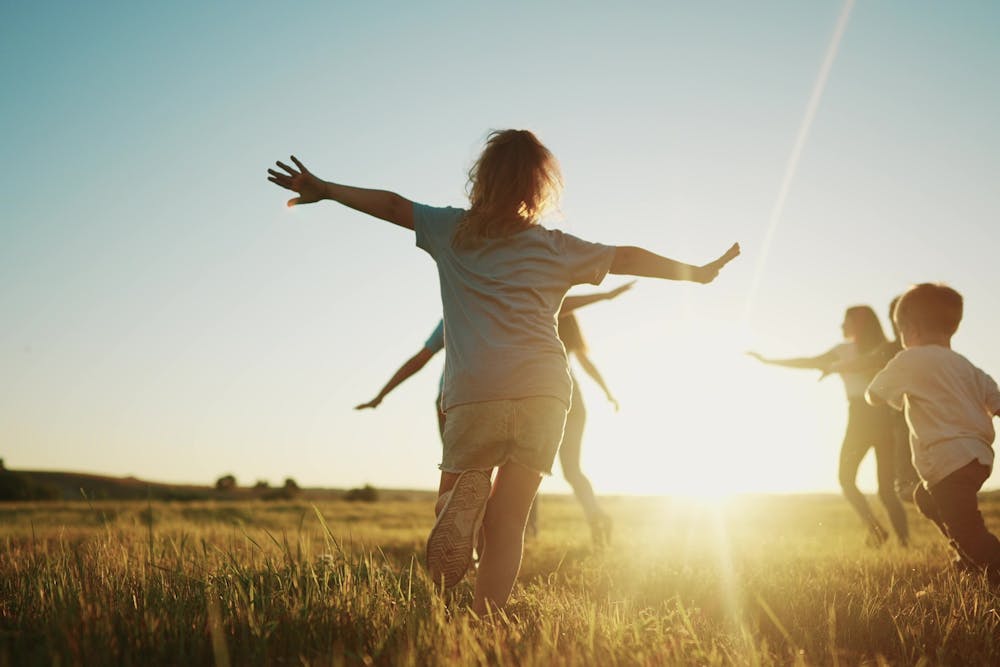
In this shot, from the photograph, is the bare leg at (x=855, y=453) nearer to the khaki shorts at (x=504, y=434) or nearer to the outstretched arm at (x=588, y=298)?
the outstretched arm at (x=588, y=298)

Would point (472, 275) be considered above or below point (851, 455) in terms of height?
above

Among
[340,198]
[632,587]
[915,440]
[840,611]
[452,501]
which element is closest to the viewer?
[452,501]

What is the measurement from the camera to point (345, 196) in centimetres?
353

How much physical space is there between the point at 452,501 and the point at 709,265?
1898 millimetres

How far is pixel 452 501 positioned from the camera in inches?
128

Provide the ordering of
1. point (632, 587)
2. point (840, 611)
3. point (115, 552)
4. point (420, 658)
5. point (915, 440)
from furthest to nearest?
point (915, 440), point (632, 587), point (115, 552), point (840, 611), point (420, 658)

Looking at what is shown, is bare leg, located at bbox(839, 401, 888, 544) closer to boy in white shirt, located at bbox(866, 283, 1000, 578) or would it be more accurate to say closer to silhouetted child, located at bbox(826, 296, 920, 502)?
silhouetted child, located at bbox(826, 296, 920, 502)

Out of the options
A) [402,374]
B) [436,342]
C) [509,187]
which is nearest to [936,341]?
[509,187]

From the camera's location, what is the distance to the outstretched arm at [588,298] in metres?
7.03

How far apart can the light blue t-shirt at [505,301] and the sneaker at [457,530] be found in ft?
1.32

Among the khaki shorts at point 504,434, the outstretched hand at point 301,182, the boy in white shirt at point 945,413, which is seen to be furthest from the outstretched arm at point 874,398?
the outstretched hand at point 301,182

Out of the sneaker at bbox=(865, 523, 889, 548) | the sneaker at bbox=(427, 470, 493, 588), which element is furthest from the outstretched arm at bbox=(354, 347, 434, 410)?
the sneaker at bbox=(865, 523, 889, 548)

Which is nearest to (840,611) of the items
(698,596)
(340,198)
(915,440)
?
(698,596)

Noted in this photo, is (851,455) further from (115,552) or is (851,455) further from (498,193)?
(115,552)
